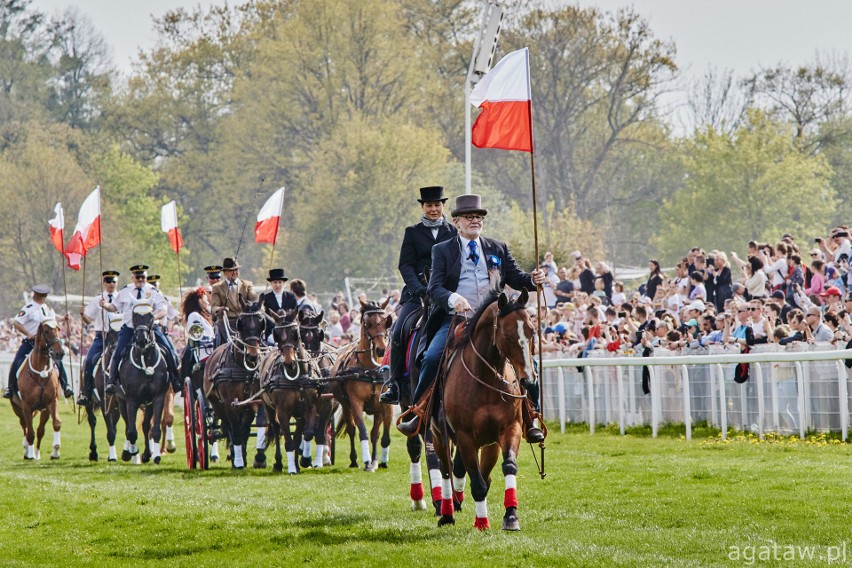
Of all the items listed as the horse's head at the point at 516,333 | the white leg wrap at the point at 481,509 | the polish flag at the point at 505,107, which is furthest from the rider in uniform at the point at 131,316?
the horse's head at the point at 516,333

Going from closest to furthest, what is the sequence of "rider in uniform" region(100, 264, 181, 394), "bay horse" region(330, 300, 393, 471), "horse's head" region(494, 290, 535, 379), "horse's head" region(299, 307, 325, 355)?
"horse's head" region(494, 290, 535, 379) < "bay horse" region(330, 300, 393, 471) < "horse's head" region(299, 307, 325, 355) < "rider in uniform" region(100, 264, 181, 394)

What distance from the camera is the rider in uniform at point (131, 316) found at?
21.6m

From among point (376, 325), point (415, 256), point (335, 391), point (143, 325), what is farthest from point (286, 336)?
point (415, 256)

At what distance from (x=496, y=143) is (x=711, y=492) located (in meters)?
4.12

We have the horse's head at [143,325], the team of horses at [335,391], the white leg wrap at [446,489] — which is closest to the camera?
the team of horses at [335,391]

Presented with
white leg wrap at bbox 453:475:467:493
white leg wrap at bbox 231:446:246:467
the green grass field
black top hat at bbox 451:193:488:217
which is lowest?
the green grass field

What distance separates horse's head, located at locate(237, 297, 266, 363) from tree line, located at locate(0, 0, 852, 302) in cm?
4129

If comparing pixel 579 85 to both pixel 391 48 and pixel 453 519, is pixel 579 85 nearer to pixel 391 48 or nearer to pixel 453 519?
pixel 391 48

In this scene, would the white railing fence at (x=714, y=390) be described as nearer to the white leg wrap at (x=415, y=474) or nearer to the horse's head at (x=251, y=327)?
the horse's head at (x=251, y=327)

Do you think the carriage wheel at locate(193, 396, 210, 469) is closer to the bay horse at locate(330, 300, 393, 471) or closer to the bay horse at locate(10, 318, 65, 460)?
the bay horse at locate(330, 300, 393, 471)

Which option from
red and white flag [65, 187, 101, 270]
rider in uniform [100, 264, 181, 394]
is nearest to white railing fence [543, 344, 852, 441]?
rider in uniform [100, 264, 181, 394]

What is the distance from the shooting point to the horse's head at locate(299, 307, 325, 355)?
19531mm

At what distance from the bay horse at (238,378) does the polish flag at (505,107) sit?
5.44 metres

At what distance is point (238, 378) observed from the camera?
65.5 ft
